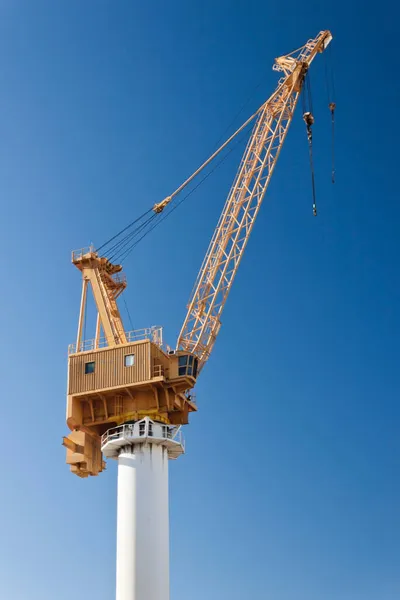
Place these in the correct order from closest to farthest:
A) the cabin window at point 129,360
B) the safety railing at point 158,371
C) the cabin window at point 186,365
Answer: the safety railing at point 158,371 → the cabin window at point 129,360 → the cabin window at point 186,365

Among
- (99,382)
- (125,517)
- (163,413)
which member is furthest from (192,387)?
(125,517)

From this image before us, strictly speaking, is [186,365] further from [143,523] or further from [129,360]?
[143,523]

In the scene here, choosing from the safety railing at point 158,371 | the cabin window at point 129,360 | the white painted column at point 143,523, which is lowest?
the white painted column at point 143,523

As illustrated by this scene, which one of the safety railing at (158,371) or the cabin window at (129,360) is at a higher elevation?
the cabin window at (129,360)

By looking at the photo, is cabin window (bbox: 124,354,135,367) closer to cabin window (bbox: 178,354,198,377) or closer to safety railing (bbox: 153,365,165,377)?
safety railing (bbox: 153,365,165,377)

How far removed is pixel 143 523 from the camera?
230ft

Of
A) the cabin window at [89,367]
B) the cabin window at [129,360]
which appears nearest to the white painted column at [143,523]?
the cabin window at [129,360]

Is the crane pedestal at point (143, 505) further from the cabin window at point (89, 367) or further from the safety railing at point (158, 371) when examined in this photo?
the cabin window at point (89, 367)

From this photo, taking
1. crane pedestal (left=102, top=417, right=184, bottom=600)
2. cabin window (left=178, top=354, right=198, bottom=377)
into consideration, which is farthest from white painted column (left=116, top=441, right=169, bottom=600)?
cabin window (left=178, top=354, right=198, bottom=377)

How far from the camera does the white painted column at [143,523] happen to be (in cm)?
6819

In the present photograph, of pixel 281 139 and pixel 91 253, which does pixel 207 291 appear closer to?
pixel 91 253

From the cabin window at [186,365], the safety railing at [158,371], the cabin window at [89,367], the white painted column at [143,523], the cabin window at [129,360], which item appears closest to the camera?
the white painted column at [143,523]

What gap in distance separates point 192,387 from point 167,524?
486 inches

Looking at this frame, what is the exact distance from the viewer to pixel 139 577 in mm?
68125
